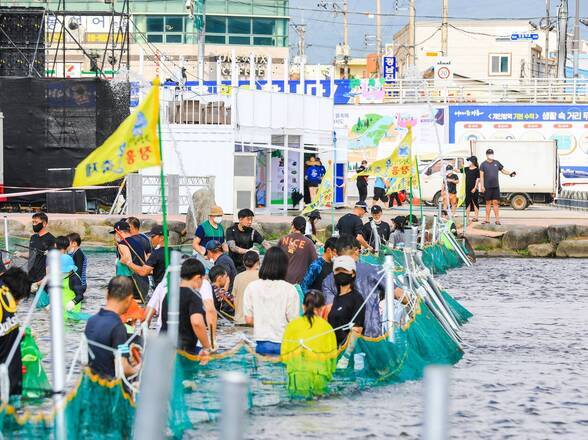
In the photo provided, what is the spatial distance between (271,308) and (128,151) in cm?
265

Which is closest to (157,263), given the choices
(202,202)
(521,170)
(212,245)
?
(212,245)

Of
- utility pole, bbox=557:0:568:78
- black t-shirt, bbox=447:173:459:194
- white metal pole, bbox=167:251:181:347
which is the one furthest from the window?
white metal pole, bbox=167:251:181:347

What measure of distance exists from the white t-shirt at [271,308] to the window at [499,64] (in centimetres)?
7495

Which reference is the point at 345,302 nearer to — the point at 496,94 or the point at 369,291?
the point at 369,291

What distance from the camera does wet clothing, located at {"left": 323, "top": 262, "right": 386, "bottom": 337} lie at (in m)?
12.6

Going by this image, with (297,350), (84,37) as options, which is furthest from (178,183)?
(84,37)

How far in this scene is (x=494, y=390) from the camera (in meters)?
13.2

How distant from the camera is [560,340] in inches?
674

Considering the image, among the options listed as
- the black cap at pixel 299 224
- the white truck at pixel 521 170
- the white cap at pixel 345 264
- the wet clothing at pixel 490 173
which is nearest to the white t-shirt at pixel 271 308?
the white cap at pixel 345 264

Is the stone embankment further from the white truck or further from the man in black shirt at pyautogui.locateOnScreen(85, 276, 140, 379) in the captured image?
the man in black shirt at pyautogui.locateOnScreen(85, 276, 140, 379)

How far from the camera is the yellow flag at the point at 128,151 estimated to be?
30.9 ft

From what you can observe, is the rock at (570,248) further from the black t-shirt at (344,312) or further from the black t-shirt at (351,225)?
the black t-shirt at (344,312)

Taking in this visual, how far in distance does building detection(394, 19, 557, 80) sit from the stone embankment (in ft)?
164

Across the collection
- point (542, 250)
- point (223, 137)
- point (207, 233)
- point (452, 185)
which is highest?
point (223, 137)
